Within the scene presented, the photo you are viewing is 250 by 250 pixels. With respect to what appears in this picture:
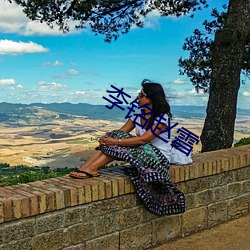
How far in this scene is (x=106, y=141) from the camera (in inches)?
133

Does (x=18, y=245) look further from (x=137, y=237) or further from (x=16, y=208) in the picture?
(x=137, y=237)

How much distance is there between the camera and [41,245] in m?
2.79

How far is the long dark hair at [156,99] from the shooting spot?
3467 mm

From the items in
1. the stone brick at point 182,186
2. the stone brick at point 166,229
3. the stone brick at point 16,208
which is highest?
the stone brick at point 16,208

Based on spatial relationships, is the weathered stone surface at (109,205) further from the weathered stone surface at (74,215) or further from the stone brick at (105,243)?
the stone brick at (105,243)

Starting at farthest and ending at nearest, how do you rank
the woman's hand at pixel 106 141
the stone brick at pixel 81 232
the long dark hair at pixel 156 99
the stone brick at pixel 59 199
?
the long dark hair at pixel 156 99 → the woman's hand at pixel 106 141 → the stone brick at pixel 81 232 → the stone brick at pixel 59 199

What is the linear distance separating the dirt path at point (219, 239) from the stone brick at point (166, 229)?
5cm

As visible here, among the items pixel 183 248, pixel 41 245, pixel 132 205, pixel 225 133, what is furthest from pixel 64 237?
pixel 225 133

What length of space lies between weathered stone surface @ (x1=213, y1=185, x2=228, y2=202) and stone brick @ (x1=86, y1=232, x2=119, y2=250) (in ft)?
4.09

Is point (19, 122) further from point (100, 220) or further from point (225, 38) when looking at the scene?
point (100, 220)

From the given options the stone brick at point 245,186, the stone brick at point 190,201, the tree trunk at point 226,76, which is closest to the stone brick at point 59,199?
the stone brick at point 190,201

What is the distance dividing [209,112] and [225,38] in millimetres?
1179

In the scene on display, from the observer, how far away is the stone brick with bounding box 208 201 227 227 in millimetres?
4039

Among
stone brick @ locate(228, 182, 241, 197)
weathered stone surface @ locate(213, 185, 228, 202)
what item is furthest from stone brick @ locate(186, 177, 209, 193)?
stone brick @ locate(228, 182, 241, 197)
